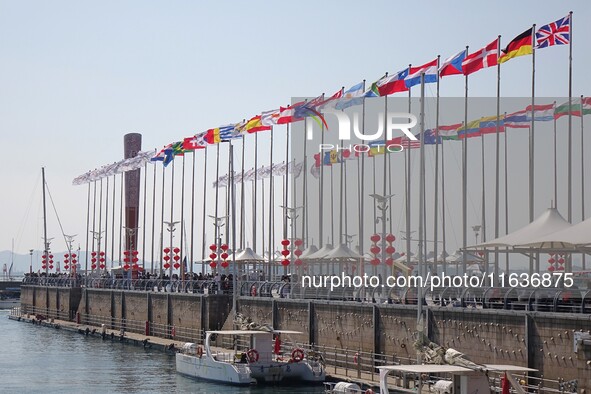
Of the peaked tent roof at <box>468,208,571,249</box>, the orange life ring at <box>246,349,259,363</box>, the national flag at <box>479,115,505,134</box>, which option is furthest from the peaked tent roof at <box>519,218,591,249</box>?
the national flag at <box>479,115,505,134</box>

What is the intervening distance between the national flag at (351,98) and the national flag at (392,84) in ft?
8.30

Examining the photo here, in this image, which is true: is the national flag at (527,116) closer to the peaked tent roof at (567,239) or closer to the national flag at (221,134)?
the peaked tent roof at (567,239)

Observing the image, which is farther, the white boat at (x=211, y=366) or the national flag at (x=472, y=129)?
the national flag at (x=472, y=129)

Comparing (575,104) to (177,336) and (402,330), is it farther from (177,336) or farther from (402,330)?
(177,336)

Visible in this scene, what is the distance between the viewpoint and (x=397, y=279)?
207 ft

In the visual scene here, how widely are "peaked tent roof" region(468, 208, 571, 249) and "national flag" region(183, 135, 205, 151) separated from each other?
44266mm

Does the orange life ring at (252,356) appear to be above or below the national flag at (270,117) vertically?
below

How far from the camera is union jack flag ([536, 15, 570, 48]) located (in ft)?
165

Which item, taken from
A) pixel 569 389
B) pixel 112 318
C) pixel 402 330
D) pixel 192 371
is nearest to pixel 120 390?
pixel 192 371

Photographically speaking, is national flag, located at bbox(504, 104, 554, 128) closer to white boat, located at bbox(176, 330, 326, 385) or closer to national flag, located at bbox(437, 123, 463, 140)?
national flag, located at bbox(437, 123, 463, 140)

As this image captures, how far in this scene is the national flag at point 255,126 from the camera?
7825 centimetres

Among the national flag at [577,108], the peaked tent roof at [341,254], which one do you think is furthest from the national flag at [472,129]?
the peaked tent roof at [341,254]

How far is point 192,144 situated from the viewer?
8981 centimetres

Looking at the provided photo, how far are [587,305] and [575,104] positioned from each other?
2505cm
